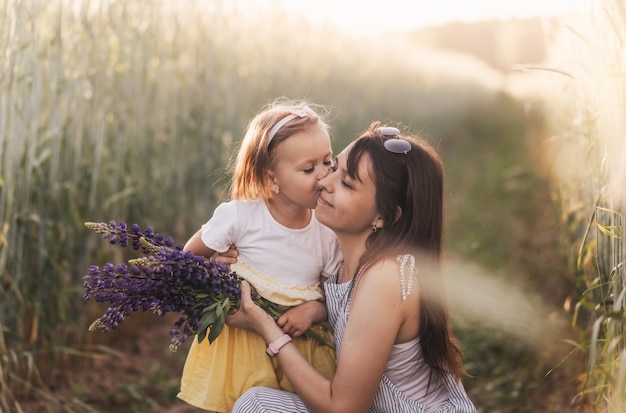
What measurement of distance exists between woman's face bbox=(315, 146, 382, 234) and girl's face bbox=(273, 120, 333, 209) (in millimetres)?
156

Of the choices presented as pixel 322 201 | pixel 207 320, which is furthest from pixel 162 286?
pixel 322 201

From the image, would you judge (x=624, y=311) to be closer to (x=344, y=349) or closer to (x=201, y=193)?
(x=344, y=349)

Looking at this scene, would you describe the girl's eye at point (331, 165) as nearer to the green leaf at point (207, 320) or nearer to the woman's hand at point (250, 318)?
the woman's hand at point (250, 318)

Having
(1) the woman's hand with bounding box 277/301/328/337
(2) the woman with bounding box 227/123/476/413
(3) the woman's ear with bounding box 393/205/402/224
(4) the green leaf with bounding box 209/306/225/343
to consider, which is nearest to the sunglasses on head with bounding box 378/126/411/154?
(2) the woman with bounding box 227/123/476/413

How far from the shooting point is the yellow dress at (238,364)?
8.10 ft

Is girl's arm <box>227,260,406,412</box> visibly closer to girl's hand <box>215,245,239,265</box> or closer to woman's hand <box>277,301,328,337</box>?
woman's hand <box>277,301,328,337</box>

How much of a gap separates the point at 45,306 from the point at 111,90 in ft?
4.19

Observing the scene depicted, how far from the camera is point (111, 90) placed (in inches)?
167

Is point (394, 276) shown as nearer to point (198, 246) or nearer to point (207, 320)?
point (207, 320)

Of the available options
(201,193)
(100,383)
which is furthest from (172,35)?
(100,383)

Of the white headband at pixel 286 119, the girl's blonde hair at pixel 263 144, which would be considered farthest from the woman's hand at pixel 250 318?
the white headband at pixel 286 119

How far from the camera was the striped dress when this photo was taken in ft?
7.45

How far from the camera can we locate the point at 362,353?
7.21 ft

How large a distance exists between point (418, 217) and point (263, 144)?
0.66 m
